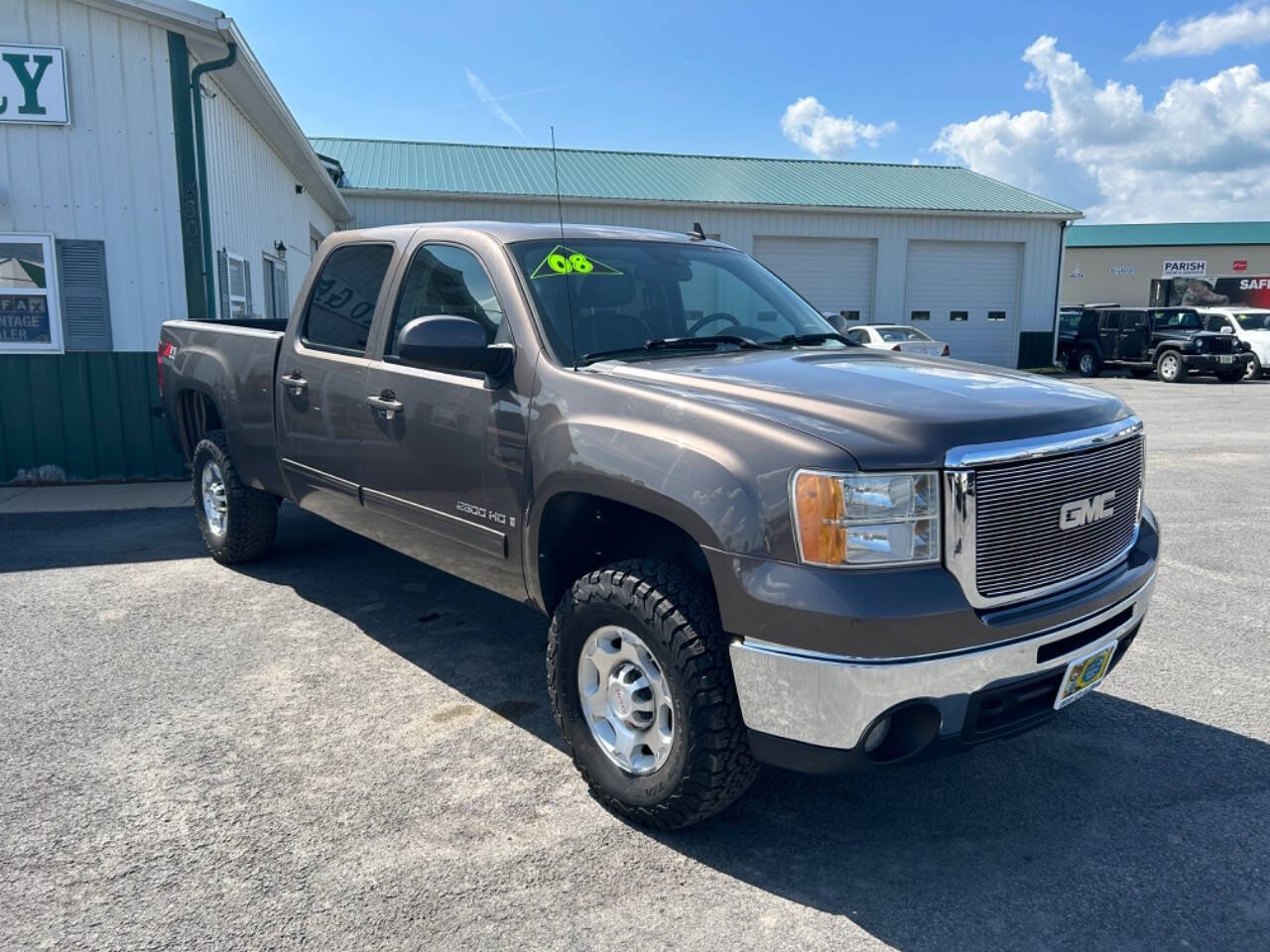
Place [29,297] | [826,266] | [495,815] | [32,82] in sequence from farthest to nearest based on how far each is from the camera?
[826,266], [29,297], [32,82], [495,815]

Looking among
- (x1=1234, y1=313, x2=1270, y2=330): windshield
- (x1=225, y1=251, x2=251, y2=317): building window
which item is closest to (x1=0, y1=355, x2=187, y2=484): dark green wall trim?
(x1=225, y1=251, x2=251, y2=317): building window

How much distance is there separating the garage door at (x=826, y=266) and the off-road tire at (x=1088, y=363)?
6.21m

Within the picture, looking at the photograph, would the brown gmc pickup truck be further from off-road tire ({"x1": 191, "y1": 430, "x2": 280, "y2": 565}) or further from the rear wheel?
the rear wheel

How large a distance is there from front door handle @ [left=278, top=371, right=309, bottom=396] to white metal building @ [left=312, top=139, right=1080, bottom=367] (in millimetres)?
17689

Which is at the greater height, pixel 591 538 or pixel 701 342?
pixel 701 342

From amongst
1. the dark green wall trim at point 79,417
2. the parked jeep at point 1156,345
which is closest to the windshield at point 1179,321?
the parked jeep at point 1156,345

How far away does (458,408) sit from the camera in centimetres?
386

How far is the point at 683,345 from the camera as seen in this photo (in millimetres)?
3859

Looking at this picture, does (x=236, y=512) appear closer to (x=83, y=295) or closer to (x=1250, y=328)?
(x=83, y=295)

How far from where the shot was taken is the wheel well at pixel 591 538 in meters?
3.33

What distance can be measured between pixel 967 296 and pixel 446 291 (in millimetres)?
23767

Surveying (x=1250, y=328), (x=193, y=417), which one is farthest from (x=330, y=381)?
(x=1250, y=328)

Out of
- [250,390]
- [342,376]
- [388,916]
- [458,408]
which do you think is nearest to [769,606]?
[388,916]

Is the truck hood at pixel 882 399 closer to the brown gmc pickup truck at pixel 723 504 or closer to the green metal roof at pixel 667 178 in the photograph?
the brown gmc pickup truck at pixel 723 504
